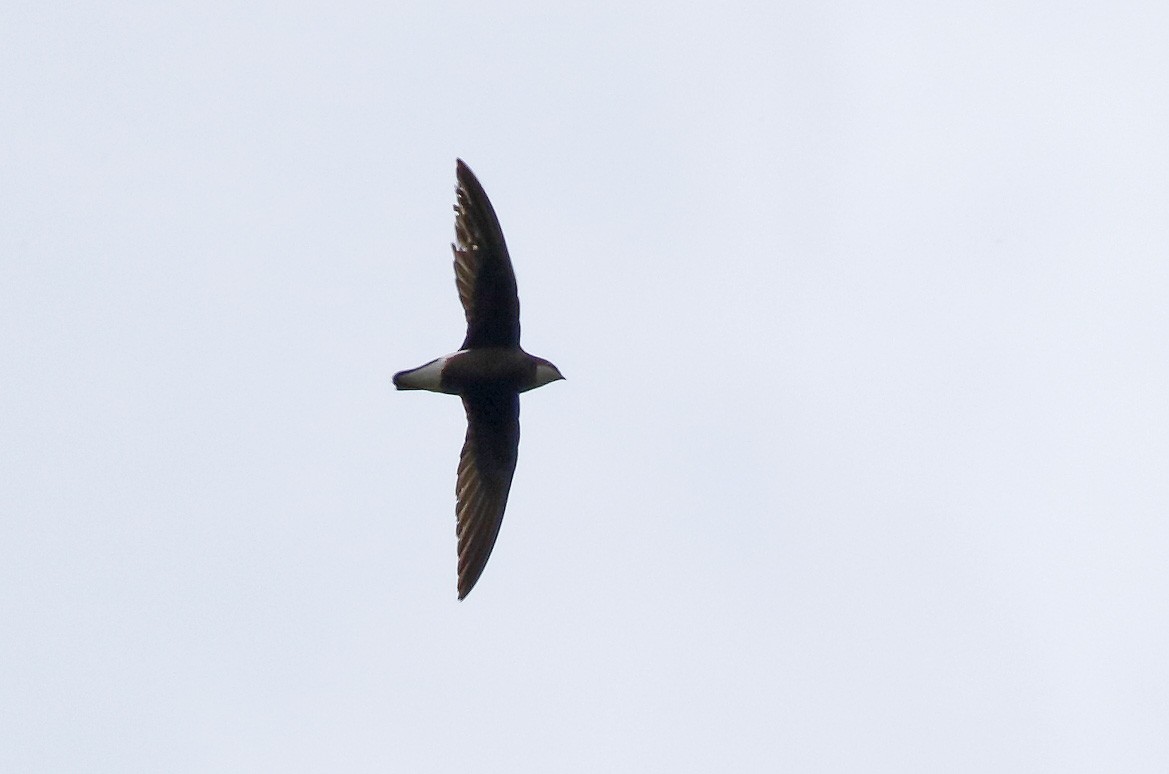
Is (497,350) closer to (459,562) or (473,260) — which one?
(473,260)

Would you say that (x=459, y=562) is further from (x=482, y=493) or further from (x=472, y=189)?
(x=472, y=189)

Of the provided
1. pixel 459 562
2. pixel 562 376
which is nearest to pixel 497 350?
pixel 562 376

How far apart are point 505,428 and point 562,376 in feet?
1.97

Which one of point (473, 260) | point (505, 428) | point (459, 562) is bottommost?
point (459, 562)

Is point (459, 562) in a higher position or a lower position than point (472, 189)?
lower

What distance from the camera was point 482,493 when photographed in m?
16.5

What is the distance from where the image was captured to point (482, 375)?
15883mm

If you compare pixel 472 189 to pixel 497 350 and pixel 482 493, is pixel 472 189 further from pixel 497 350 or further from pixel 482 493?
pixel 482 493

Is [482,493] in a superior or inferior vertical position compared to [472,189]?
inferior

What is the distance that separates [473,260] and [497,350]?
0.67m

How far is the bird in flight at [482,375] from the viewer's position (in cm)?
1566

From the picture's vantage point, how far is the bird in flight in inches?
616

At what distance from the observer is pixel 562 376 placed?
53.3 feet

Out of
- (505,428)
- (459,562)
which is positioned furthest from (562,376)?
(459,562)
